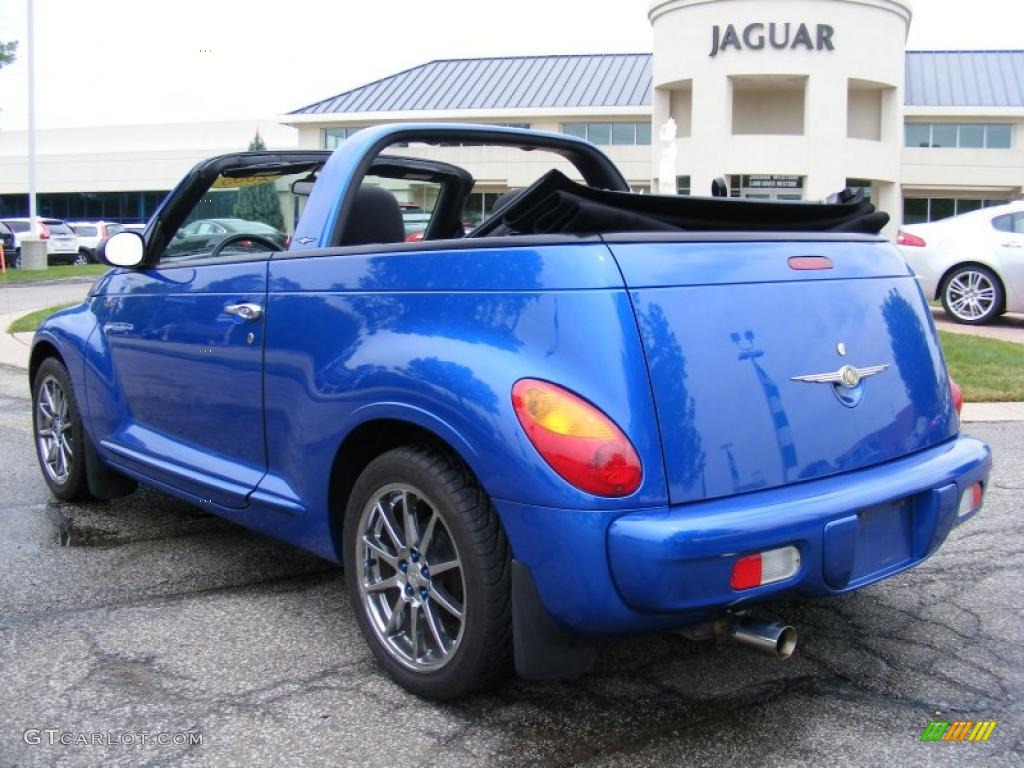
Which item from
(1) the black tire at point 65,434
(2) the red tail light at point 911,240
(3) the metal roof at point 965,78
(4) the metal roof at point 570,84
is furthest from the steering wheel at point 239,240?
(3) the metal roof at point 965,78

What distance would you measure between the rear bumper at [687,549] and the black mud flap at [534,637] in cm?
4

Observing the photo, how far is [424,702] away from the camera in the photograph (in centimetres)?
307

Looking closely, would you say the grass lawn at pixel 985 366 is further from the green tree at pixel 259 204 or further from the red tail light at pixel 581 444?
the red tail light at pixel 581 444

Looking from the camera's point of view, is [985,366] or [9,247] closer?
[985,366]

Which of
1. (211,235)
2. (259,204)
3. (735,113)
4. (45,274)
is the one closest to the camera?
(211,235)

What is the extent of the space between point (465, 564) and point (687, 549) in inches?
24.3

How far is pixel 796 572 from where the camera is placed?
8.85 feet

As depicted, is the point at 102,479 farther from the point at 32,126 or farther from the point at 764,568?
the point at 32,126

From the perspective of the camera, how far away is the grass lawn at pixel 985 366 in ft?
27.5

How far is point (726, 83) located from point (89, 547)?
4137 cm

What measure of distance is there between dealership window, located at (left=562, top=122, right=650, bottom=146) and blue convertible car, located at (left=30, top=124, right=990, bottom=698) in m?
48.9

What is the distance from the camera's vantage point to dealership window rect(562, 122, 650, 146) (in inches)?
2014

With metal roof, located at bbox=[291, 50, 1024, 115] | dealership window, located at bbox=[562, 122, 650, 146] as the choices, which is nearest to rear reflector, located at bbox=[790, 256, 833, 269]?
metal roof, located at bbox=[291, 50, 1024, 115]

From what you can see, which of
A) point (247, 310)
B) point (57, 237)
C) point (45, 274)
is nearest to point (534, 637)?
point (247, 310)
